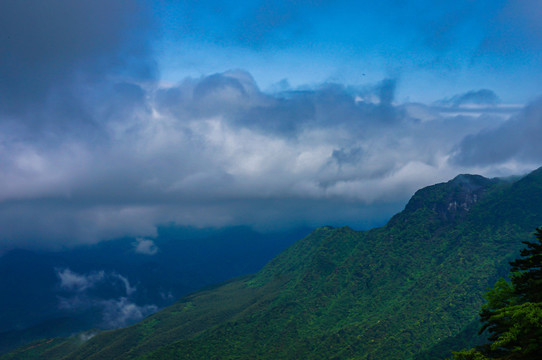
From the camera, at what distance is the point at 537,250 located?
54.7m

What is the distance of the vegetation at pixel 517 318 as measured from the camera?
141 feet

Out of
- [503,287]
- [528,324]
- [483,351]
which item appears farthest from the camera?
[503,287]

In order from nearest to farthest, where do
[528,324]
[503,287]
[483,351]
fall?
1. [528,324]
2. [483,351]
3. [503,287]

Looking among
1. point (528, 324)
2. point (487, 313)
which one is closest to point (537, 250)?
point (487, 313)

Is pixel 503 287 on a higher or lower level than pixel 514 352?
higher

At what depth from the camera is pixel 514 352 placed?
4591 centimetres

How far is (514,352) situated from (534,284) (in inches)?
461

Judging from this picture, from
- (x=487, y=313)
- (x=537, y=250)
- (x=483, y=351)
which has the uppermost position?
A: (x=537, y=250)

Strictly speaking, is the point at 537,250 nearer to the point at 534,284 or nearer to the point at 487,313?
the point at 534,284

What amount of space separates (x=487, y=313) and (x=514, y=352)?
913 centimetres

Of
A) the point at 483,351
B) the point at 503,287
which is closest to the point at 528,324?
the point at 483,351

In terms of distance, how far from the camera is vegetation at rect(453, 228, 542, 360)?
141 feet

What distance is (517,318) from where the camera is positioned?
45.1m

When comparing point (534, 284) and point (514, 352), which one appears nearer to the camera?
point (514, 352)
